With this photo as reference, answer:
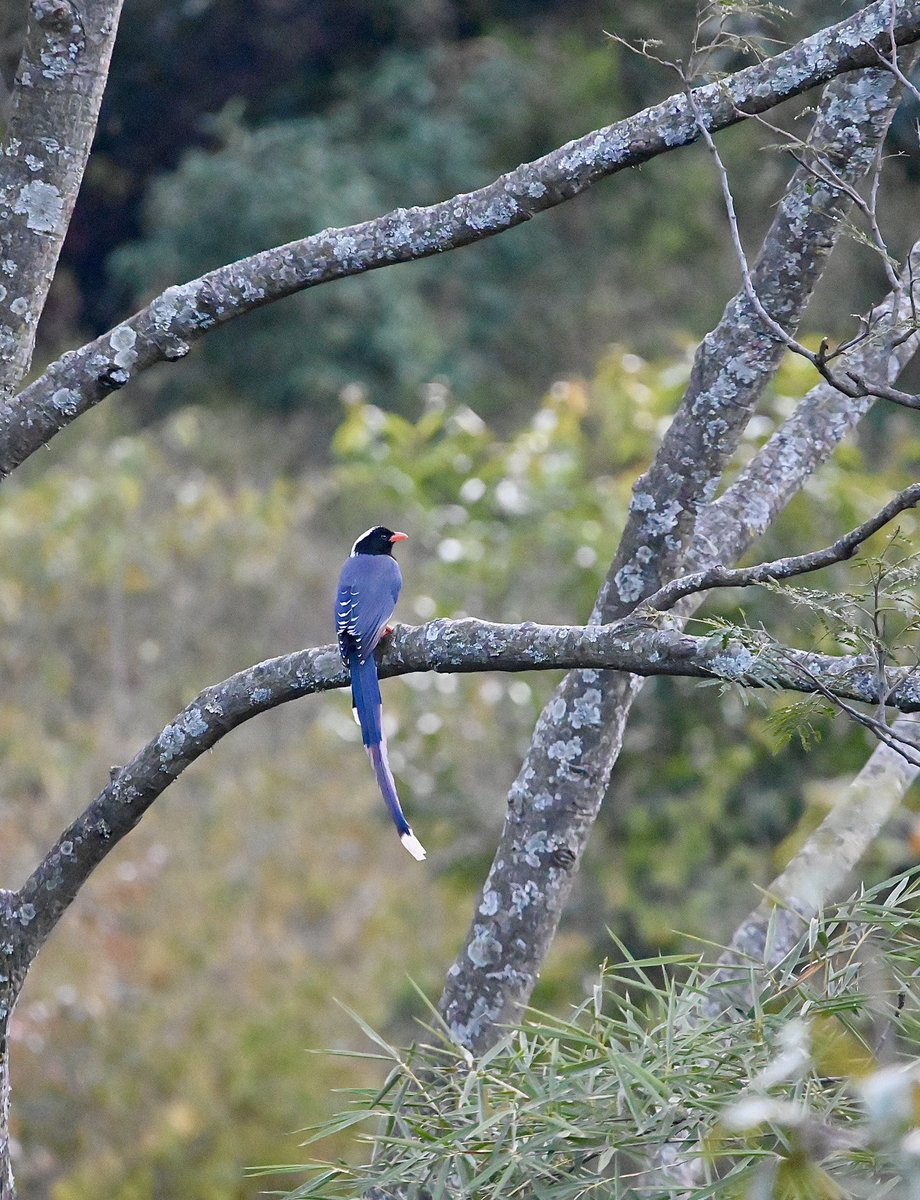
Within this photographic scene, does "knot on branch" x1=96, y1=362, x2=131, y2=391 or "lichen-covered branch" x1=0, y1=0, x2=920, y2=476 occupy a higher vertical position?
"lichen-covered branch" x1=0, y1=0, x2=920, y2=476

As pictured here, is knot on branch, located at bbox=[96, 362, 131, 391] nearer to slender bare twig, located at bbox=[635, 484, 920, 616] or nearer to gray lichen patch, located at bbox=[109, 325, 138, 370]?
gray lichen patch, located at bbox=[109, 325, 138, 370]

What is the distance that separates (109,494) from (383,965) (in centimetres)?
362

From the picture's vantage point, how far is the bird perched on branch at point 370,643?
2.62 meters

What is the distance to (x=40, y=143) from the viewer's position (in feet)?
7.54

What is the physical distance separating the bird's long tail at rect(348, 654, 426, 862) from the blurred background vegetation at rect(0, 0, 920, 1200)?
428mm

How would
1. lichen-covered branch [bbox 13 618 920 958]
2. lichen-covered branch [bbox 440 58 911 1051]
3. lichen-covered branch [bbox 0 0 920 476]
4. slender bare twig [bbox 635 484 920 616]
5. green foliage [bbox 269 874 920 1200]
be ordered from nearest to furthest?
green foliage [bbox 269 874 920 1200]
slender bare twig [bbox 635 484 920 616]
lichen-covered branch [bbox 13 618 920 958]
lichen-covered branch [bbox 0 0 920 476]
lichen-covered branch [bbox 440 58 911 1051]

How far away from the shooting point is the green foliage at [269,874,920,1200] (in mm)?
1510

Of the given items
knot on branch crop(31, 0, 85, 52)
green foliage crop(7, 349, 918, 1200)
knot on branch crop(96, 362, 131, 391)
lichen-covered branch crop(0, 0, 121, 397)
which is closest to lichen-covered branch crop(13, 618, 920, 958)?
knot on branch crop(96, 362, 131, 391)

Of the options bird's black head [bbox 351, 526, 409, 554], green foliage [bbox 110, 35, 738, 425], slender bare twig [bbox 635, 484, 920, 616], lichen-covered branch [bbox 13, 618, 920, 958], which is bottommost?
lichen-covered branch [bbox 13, 618, 920, 958]

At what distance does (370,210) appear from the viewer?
41.2 ft

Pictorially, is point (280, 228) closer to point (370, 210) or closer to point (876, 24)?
point (370, 210)

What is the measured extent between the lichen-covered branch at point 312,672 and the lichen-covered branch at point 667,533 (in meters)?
0.54

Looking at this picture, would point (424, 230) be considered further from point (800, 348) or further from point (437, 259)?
point (437, 259)

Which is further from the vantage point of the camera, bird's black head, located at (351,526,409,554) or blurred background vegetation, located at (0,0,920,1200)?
blurred background vegetation, located at (0,0,920,1200)
